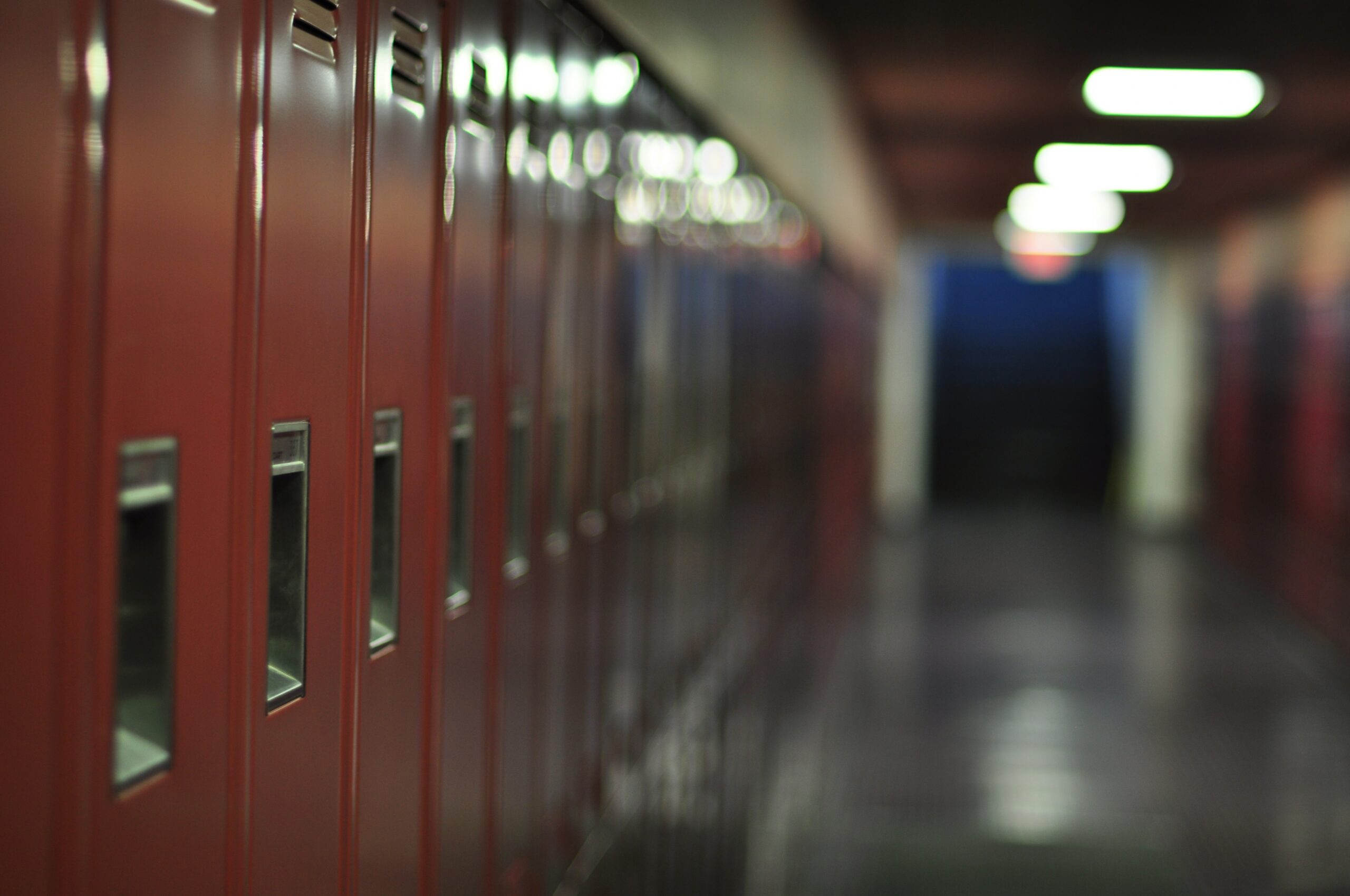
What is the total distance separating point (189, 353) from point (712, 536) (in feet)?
11.7

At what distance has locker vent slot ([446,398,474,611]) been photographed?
6.45 feet

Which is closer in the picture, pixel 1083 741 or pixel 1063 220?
pixel 1083 741

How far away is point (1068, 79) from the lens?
26.5ft

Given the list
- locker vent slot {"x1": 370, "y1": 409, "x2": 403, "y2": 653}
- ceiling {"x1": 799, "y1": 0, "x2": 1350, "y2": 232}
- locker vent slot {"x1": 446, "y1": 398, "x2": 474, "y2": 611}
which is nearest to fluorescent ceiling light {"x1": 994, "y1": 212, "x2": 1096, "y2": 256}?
ceiling {"x1": 799, "y1": 0, "x2": 1350, "y2": 232}

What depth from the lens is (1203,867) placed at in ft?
18.3

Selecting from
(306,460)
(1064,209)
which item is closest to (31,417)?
(306,460)

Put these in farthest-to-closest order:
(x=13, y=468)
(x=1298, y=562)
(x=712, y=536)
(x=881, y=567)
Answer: (x=881, y=567) → (x=1298, y=562) → (x=712, y=536) → (x=13, y=468)

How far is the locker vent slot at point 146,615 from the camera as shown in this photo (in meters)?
1.12

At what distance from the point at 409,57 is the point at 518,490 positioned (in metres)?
0.80

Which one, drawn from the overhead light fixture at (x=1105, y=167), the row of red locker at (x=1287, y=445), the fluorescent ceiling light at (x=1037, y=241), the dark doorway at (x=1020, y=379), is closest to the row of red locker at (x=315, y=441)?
the overhead light fixture at (x=1105, y=167)

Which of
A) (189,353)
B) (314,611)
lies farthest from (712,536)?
(189,353)

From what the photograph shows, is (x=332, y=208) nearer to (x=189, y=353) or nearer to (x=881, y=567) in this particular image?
(x=189, y=353)

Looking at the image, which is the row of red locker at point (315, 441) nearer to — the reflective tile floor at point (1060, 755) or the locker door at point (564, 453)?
the locker door at point (564, 453)

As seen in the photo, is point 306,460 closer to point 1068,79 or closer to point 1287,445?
point 1068,79
